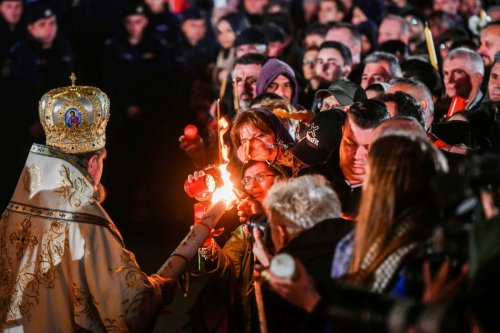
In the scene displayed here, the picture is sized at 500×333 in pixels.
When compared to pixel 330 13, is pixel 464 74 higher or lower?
lower

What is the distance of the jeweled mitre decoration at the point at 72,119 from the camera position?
4746 millimetres

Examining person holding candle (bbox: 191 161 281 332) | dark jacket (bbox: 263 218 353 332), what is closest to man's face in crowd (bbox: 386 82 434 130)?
person holding candle (bbox: 191 161 281 332)

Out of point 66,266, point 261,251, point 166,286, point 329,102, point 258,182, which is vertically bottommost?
point 166,286

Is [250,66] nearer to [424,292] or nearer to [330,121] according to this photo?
[330,121]

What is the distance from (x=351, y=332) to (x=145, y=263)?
6.42 meters

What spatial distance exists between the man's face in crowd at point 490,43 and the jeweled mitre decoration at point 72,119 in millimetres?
5975

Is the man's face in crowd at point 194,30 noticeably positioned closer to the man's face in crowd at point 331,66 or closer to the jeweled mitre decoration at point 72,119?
the man's face in crowd at point 331,66

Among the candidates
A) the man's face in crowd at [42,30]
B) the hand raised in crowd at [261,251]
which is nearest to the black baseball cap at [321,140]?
the hand raised in crowd at [261,251]

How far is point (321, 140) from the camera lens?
5.69 metres

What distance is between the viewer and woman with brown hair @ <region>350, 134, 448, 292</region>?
332 cm

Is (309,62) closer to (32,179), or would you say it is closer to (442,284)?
(32,179)

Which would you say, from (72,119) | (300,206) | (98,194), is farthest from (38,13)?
(300,206)

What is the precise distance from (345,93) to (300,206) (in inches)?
133

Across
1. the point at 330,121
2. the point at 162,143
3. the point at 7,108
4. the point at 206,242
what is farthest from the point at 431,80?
the point at 7,108
